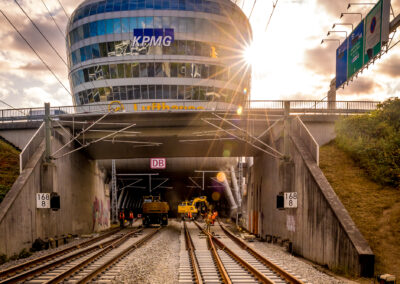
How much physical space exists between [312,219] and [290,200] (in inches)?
103

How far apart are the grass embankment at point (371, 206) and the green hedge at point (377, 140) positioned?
49 centimetres

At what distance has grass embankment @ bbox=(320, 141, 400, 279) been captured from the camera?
12.9 metres

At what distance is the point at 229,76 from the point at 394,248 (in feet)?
171

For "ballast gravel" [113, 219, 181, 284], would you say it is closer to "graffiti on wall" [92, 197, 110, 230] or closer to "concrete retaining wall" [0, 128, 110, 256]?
"concrete retaining wall" [0, 128, 110, 256]

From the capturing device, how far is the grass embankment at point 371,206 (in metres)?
12.9

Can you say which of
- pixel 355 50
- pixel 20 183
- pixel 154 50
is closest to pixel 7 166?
pixel 20 183

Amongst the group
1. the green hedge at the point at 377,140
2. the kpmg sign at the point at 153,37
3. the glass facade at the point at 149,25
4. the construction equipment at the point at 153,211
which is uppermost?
the glass facade at the point at 149,25

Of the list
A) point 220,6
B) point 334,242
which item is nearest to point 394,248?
point 334,242

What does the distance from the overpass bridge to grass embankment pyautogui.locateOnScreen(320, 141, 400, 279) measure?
74 cm

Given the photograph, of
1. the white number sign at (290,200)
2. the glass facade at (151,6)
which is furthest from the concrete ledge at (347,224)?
the glass facade at (151,6)

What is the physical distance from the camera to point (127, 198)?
71.2 m

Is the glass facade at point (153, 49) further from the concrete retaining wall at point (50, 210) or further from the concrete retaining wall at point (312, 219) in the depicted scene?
the concrete retaining wall at point (312, 219)

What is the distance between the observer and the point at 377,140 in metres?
20.9

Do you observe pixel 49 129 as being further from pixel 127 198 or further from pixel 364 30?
pixel 127 198
